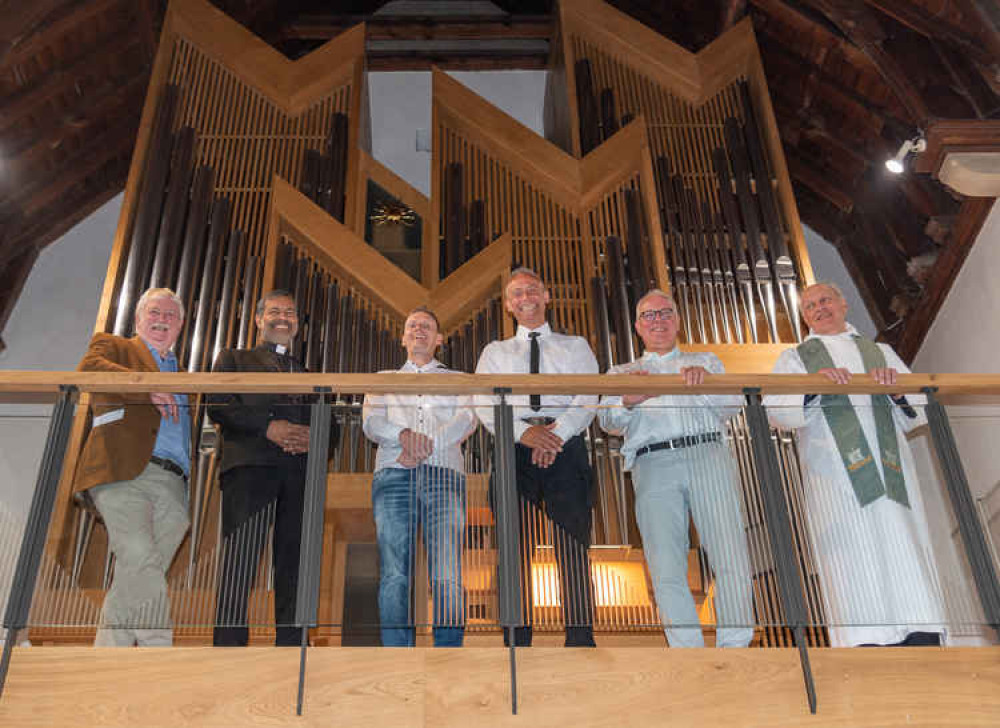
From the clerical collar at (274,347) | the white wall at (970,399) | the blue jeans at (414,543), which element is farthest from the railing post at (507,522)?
the white wall at (970,399)

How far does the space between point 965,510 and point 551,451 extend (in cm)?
134

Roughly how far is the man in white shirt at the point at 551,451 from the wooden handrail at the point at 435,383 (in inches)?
3.4

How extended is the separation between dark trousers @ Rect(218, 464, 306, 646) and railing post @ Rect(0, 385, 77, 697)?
52 cm

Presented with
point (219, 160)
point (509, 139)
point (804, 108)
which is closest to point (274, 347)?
point (219, 160)

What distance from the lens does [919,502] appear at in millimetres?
3662

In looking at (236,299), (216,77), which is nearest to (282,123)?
(216,77)

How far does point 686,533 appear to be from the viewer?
11.9 feet

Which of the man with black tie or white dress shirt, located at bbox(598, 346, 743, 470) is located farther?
white dress shirt, located at bbox(598, 346, 743, 470)

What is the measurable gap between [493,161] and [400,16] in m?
2.97

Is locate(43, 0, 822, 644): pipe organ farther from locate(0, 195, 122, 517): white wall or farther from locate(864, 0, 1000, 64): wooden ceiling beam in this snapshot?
locate(0, 195, 122, 517): white wall

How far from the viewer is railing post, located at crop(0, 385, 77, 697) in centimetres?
331

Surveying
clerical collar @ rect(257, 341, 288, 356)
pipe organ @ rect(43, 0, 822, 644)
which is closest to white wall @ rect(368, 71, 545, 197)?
pipe organ @ rect(43, 0, 822, 644)

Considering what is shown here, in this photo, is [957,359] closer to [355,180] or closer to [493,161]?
[493,161]

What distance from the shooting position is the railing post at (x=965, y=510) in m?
3.46
